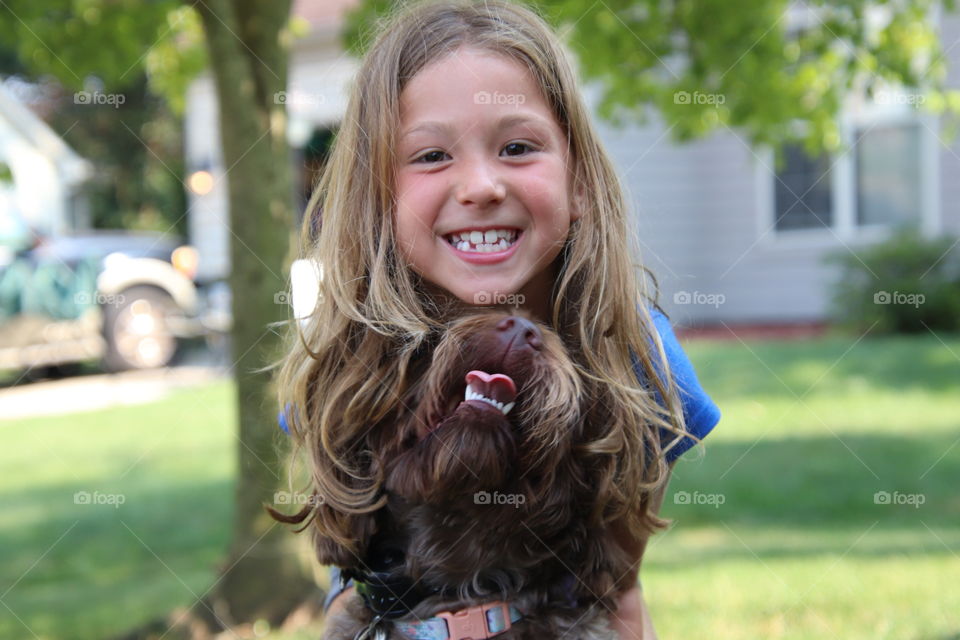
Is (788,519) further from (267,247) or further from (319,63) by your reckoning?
(319,63)

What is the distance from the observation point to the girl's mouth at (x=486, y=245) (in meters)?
1.99

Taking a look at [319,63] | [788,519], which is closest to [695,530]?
[788,519]

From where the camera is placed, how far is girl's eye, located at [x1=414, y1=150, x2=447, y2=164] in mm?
2014

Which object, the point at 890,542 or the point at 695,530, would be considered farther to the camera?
the point at 695,530

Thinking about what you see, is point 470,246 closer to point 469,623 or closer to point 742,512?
point 469,623

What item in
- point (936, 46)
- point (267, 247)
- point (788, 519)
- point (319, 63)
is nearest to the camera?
point (267, 247)

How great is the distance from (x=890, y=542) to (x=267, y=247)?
11.8 feet

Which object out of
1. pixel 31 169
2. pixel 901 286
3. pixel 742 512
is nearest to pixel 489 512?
pixel 742 512

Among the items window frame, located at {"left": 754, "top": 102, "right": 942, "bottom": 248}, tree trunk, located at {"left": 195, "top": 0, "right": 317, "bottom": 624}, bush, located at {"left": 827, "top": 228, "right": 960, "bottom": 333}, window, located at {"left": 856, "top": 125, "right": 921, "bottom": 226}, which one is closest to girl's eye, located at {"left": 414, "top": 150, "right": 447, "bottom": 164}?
tree trunk, located at {"left": 195, "top": 0, "right": 317, "bottom": 624}

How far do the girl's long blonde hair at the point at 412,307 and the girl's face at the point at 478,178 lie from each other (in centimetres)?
6

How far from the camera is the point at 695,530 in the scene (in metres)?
A: 5.78

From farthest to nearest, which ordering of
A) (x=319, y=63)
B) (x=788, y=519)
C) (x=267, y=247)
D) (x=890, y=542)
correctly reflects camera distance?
(x=319, y=63) < (x=788, y=519) < (x=890, y=542) < (x=267, y=247)

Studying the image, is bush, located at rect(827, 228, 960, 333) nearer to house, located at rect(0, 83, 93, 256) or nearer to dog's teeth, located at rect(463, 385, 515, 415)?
Answer: dog's teeth, located at rect(463, 385, 515, 415)

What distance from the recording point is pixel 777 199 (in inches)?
517
